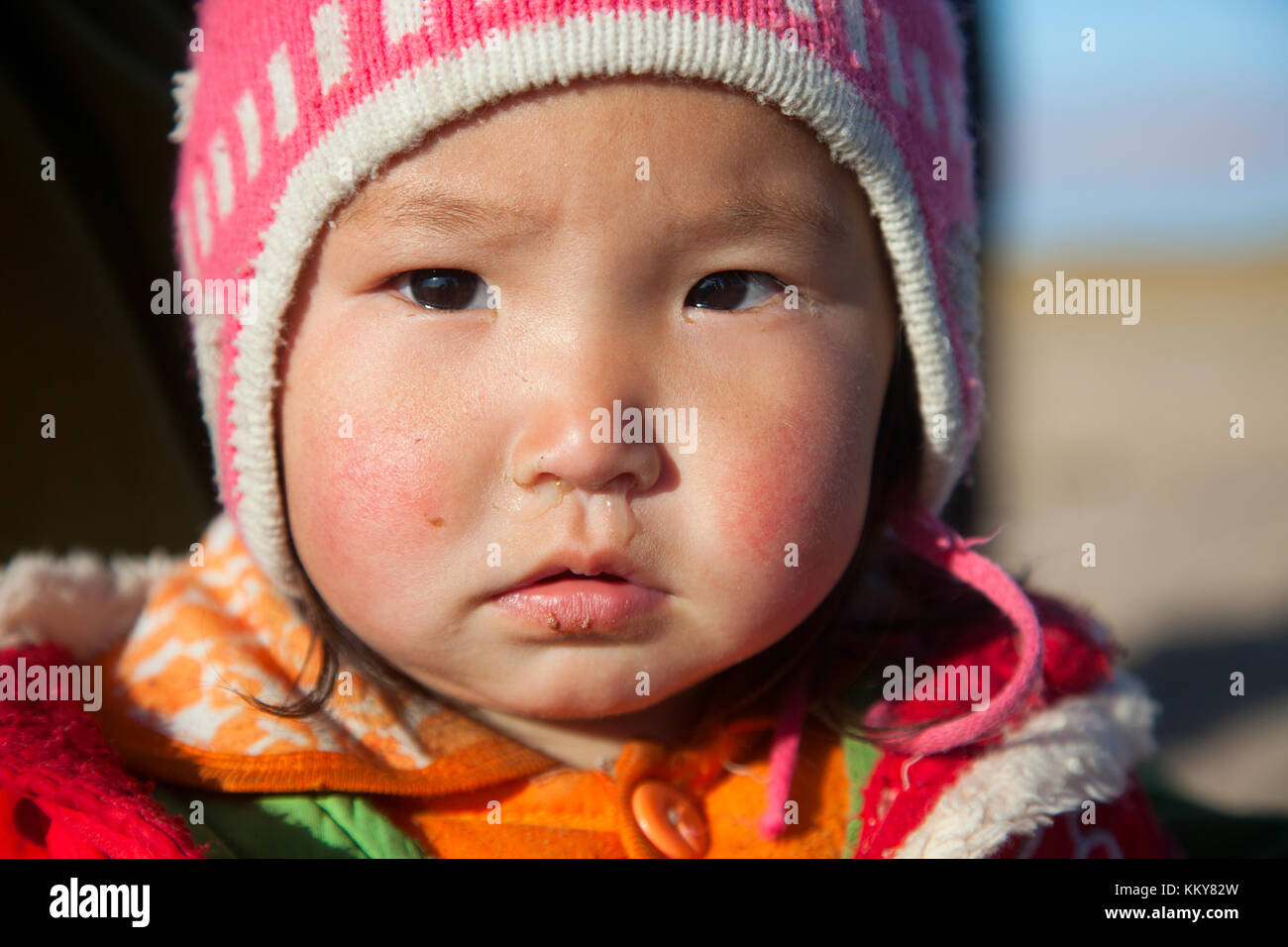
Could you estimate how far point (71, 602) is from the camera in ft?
4.22

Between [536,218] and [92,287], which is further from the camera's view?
[92,287]

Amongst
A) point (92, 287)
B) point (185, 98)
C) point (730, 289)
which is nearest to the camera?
point (730, 289)

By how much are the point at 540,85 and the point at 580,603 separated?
0.46 meters

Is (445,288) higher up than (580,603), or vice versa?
(445,288)

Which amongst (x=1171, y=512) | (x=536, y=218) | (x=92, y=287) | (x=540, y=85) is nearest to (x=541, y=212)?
(x=536, y=218)

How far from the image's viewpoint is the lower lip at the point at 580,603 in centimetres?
101

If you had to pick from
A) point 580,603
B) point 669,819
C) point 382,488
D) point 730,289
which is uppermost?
point 730,289

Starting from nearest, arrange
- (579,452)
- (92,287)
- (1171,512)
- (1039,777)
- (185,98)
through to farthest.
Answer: (579,452), (1039,777), (185,98), (92,287), (1171,512)

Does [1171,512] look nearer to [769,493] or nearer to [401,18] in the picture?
[769,493]

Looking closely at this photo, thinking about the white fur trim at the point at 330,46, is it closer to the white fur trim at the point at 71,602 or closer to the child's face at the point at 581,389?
the child's face at the point at 581,389

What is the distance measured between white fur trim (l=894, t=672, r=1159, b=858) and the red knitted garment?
727 mm

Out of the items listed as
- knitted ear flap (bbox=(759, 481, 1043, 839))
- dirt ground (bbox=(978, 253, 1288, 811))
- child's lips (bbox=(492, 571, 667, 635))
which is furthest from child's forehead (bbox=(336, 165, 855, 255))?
dirt ground (bbox=(978, 253, 1288, 811))

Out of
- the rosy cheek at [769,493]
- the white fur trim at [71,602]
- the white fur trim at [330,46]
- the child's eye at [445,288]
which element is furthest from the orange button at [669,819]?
the white fur trim at [330,46]

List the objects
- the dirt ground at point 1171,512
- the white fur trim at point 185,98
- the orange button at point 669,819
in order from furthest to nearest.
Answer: the dirt ground at point 1171,512 → the white fur trim at point 185,98 → the orange button at point 669,819
